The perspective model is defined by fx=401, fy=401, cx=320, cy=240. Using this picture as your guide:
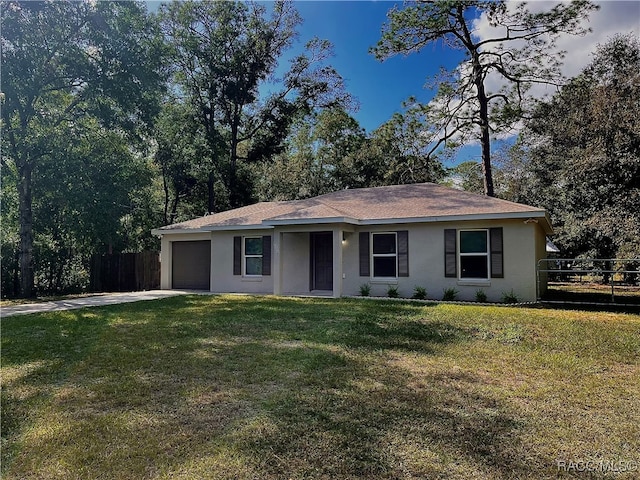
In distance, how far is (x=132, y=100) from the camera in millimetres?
13883

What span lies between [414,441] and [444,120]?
19682 mm

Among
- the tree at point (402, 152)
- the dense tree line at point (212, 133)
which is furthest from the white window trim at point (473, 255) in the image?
the tree at point (402, 152)

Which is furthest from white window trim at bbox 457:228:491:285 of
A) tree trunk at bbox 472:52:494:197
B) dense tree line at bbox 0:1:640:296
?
tree trunk at bbox 472:52:494:197

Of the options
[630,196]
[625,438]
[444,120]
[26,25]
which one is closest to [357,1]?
[444,120]

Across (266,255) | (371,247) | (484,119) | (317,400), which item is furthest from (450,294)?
(484,119)

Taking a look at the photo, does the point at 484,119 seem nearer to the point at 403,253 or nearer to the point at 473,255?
the point at 473,255

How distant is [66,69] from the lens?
1329 centimetres

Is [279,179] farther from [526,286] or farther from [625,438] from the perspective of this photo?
[625,438]

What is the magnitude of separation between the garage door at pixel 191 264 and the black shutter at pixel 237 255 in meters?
1.80

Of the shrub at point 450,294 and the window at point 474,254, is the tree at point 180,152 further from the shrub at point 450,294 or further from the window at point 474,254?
the shrub at point 450,294

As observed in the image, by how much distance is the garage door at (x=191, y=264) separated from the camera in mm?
15445

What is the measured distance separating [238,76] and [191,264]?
1340cm

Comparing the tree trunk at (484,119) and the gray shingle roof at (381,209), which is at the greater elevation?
the tree trunk at (484,119)

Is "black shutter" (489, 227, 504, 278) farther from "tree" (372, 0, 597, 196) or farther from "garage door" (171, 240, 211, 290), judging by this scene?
"garage door" (171, 240, 211, 290)
